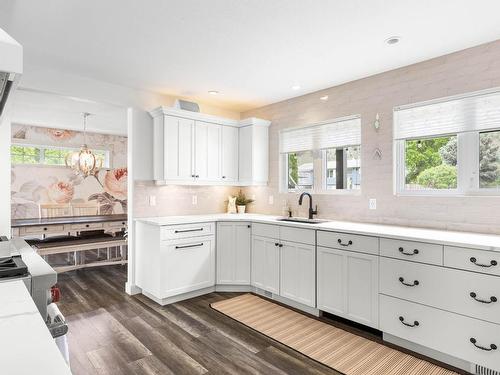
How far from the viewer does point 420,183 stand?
119 inches

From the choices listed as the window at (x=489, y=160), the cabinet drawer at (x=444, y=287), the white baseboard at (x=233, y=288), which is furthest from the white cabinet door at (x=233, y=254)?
the window at (x=489, y=160)

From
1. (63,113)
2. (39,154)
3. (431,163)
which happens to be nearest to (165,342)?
(431,163)

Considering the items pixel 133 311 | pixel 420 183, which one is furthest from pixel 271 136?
pixel 133 311

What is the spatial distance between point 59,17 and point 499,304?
3.53 metres

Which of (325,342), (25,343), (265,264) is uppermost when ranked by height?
(25,343)

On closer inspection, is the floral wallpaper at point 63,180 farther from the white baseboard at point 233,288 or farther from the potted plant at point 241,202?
the white baseboard at point 233,288

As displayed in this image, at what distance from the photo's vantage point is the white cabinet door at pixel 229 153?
4.25 m

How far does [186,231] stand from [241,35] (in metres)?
2.07

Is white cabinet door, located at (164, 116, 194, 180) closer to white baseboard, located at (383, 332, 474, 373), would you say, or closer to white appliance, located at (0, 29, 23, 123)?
white appliance, located at (0, 29, 23, 123)

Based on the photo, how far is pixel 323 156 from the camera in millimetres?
3852

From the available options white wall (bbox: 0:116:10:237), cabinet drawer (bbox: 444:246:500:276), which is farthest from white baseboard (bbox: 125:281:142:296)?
cabinet drawer (bbox: 444:246:500:276)

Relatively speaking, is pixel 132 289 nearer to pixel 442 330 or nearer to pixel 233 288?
pixel 233 288

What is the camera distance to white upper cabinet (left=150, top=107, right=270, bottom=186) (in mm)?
3707

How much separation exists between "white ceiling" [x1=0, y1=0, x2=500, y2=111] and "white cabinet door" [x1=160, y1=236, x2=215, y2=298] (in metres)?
1.84
